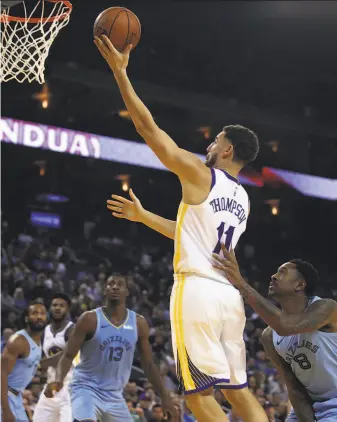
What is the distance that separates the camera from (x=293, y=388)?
15.5ft

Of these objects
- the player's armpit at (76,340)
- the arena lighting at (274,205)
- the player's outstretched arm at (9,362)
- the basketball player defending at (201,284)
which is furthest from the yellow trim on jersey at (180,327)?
the arena lighting at (274,205)

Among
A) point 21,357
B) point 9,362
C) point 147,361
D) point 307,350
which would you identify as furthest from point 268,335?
point 21,357

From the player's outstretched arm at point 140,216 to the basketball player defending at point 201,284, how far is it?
0.72 m

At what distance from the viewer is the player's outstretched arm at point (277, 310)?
13.9ft

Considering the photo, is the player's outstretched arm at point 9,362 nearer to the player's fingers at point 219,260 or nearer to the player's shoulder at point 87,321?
the player's shoulder at point 87,321

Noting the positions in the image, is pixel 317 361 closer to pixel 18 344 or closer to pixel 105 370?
pixel 105 370

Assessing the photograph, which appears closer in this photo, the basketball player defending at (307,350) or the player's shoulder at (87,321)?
the basketball player defending at (307,350)

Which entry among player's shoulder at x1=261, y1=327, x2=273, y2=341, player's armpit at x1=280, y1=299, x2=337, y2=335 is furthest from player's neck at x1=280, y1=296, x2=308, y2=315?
player's shoulder at x1=261, y1=327, x2=273, y2=341

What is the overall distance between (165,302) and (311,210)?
8.64m

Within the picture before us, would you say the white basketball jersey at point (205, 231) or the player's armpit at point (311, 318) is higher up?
the white basketball jersey at point (205, 231)

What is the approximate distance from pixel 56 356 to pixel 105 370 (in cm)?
129

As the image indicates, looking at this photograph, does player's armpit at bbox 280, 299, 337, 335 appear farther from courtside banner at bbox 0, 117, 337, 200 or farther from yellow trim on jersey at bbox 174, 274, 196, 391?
courtside banner at bbox 0, 117, 337, 200

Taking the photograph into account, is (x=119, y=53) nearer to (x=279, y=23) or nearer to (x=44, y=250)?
(x=44, y=250)

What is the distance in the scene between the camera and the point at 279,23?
18641 millimetres
